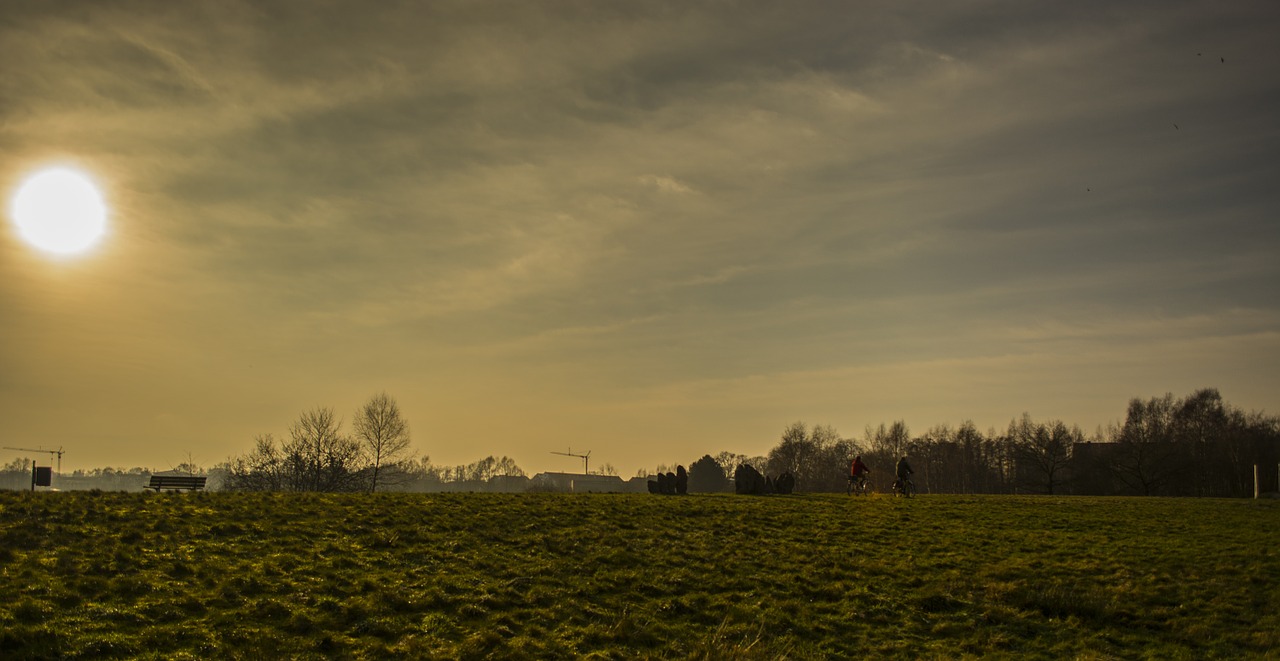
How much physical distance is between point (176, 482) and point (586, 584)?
1035 inches

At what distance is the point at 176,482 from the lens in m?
38.7

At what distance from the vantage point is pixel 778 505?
130 feet

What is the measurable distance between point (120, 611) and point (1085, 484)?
97.1 metres

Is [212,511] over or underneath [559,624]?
over

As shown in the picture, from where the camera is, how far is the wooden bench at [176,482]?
38.3m

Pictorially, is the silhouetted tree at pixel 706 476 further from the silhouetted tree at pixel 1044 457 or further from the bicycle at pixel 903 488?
the bicycle at pixel 903 488

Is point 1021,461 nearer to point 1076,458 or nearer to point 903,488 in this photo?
point 1076,458

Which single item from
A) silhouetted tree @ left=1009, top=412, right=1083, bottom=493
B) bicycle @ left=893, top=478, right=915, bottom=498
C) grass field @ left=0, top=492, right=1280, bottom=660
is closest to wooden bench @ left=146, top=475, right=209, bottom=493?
grass field @ left=0, top=492, right=1280, bottom=660

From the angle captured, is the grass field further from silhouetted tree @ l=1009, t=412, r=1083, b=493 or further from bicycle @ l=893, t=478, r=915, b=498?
silhouetted tree @ l=1009, t=412, r=1083, b=493

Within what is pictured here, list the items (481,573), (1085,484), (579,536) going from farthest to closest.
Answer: (1085,484)
(579,536)
(481,573)

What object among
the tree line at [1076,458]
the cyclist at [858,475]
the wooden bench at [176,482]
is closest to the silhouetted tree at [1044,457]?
the tree line at [1076,458]

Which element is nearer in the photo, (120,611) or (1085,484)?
(120,611)

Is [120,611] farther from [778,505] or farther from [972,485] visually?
[972,485]

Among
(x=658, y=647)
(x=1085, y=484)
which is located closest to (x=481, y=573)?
(x=658, y=647)
